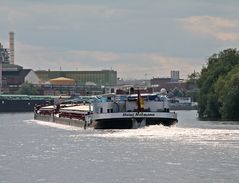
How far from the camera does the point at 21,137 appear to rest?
96812 millimetres

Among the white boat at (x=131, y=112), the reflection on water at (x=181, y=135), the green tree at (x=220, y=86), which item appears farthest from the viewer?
the green tree at (x=220, y=86)

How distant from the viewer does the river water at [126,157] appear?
56281 millimetres

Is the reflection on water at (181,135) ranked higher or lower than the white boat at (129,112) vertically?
lower

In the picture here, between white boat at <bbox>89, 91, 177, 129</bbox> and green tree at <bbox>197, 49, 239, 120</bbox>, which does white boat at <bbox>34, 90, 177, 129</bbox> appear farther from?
green tree at <bbox>197, 49, 239, 120</bbox>

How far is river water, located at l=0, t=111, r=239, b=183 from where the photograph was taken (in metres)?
56.3

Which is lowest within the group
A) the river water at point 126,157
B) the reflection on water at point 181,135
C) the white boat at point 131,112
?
the river water at point 126,157

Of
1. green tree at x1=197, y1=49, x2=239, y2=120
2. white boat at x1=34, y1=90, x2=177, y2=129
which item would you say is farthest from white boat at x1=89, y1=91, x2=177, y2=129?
green tree at x1=197, y1=49, x2=239, y2=120

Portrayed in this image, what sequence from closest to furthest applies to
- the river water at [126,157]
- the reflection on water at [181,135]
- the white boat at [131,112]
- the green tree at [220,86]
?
the river water at [126,157], the reflection on water at [181,135], the white boat at [131,112], the green tree at [220,86]

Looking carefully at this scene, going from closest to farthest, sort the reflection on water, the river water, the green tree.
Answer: the river water, the reflection on water, the green tree

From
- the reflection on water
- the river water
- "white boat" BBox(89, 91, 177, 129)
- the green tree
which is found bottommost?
the river water

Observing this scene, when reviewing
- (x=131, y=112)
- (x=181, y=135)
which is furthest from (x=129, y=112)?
(x=181, y=135)

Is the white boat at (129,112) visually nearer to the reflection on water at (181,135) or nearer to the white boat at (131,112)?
the white boat at (131,112)

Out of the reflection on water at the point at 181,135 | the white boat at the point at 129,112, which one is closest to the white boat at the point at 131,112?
the white boat at the point at 129,112

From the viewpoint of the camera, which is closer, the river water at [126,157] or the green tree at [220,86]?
the river water at [126,157]
